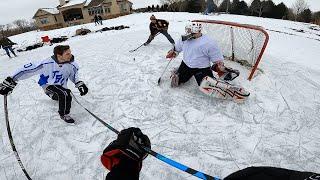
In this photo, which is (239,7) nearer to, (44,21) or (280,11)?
(280,11)

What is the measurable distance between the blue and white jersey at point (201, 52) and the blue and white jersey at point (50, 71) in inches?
80.6

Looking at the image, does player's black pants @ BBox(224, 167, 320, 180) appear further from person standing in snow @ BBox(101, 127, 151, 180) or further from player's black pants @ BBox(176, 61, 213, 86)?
player's black pants @ BBox(176, 61, 213, 86)

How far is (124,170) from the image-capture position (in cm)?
131

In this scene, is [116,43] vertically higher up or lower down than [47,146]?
lower down

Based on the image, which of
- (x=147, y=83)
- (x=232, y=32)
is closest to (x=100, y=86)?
(x=147, y=83)

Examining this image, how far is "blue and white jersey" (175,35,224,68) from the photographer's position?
14.8ft

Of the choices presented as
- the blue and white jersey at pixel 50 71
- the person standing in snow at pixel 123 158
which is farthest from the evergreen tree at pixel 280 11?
the person standing in snow at pixel 123 158

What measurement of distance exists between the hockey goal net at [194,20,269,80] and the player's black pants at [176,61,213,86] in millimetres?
1066

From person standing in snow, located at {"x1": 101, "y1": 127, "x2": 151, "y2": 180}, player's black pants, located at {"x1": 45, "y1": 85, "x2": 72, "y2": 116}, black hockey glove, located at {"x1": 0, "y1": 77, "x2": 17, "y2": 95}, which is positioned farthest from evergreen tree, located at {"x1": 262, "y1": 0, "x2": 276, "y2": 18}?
person standing in snow, located at {"x1": 101, "y1": 127, "x2": 151, "y2": 180}

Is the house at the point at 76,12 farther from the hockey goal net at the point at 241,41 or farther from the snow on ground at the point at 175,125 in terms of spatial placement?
the snow on ground at the point at 175,125

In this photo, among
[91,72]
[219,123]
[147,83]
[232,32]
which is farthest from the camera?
[91,72]

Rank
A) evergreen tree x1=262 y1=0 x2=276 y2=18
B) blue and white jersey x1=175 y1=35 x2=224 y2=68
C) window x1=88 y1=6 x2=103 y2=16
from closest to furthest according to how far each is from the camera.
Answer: blue and white jersey x1=175 y1=35 x2=224 y2=68 → evergreen tree x1=262 y1=0 x2=276 y2=18 → window x1=88 y1=6 x2=103 y2=16

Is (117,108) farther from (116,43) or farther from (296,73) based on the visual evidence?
(116,43)

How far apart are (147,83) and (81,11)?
36.0 m
